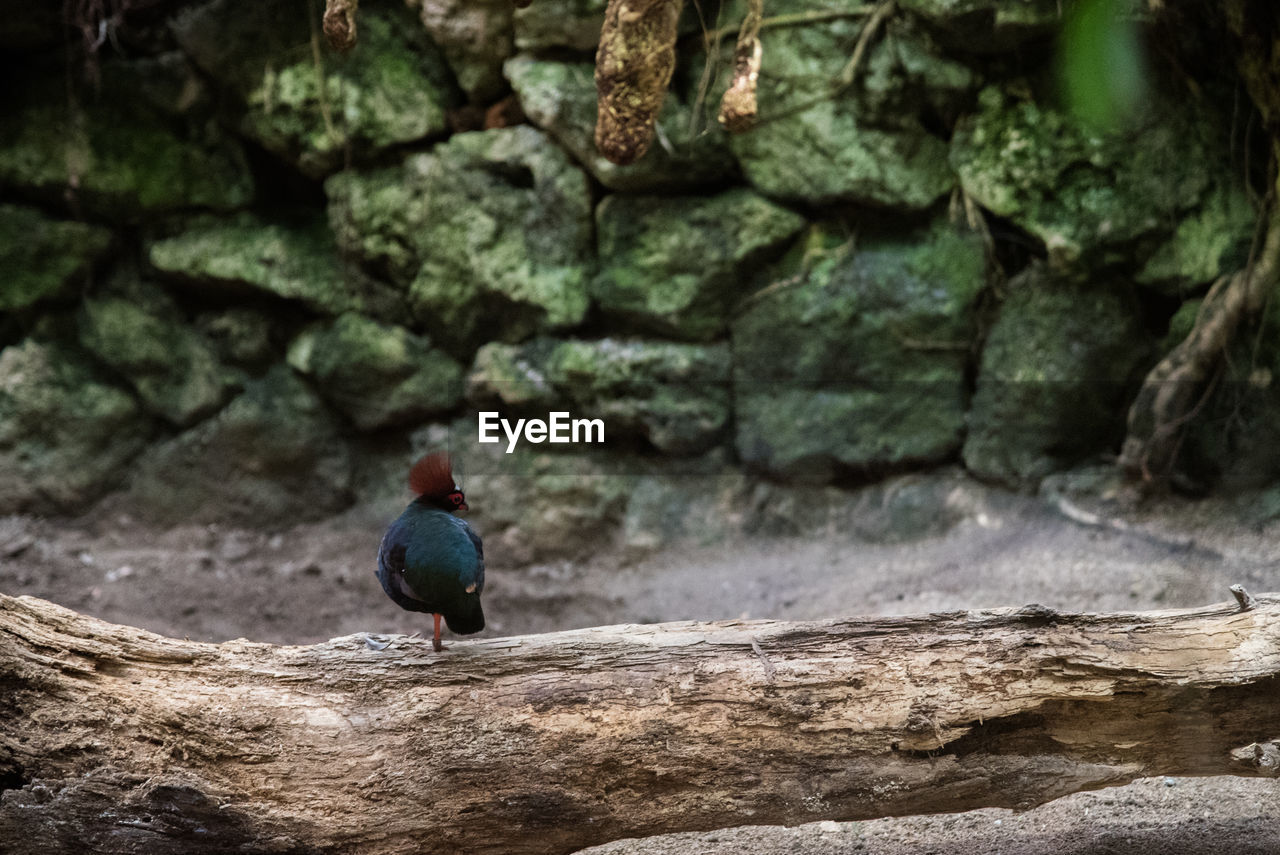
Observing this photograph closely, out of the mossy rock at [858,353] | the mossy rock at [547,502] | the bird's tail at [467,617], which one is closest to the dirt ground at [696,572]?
the mossy rock at [547,502]

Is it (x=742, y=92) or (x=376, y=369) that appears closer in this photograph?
(x=742, y=92)

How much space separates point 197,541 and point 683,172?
2.87 m

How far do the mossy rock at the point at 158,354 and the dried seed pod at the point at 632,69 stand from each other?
122 inches

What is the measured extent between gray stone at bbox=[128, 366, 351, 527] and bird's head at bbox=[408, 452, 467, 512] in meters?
3.06

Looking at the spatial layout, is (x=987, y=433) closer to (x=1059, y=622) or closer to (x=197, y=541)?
(x=1059, y=622)

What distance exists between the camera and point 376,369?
460 centimetres

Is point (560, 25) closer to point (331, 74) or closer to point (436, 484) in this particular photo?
point (331, 74)

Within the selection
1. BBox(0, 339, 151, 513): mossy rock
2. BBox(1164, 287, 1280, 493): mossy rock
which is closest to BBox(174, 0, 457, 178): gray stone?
BBox(0, 339, 151, 513): mossy rock

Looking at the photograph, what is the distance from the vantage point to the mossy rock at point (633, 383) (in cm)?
441

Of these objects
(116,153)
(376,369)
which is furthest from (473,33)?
(116,153)

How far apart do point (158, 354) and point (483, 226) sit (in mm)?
1744

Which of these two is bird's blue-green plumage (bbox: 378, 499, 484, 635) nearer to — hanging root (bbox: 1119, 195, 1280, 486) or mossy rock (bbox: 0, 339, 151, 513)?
hanging root (bbox: 1119, 195, 1280, 486)

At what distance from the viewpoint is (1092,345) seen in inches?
155

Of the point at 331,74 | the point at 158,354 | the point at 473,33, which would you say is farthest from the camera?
A: the point at 158,354
